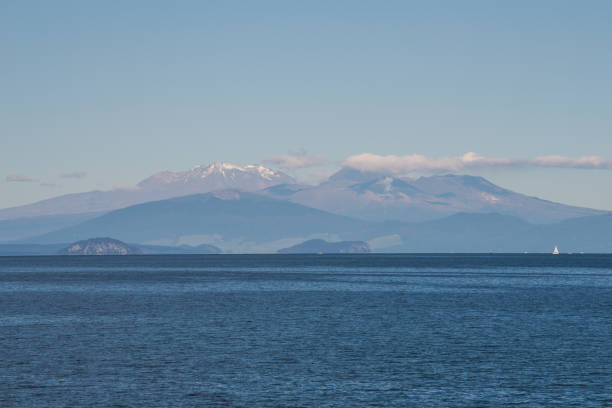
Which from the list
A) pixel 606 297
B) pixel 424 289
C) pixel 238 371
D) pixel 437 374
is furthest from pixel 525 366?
pixel 424 289

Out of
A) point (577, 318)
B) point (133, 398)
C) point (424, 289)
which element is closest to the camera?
point (133, 398)

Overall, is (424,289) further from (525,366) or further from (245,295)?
(525,366)

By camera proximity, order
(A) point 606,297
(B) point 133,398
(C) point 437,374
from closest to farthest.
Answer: (B) point 133,398
(C) point 437,374
(A) point 606,297

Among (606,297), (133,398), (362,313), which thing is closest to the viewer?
(133,398)

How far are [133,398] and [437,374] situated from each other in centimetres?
2299

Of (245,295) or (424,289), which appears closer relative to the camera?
(245,295)

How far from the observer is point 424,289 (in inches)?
6570

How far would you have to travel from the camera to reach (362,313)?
10731 cm

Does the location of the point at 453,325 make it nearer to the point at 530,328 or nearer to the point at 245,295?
the point at 530,328

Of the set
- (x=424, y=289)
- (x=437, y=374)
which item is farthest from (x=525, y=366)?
(x=424, y=289)

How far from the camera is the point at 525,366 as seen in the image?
62938mm

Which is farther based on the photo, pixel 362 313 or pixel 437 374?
Answer: pixel 362 313

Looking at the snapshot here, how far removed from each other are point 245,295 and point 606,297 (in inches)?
2596

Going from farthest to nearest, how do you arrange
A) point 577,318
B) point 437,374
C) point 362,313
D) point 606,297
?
point 606,297 → point 362,313 → point 577,318 → point 437,374
